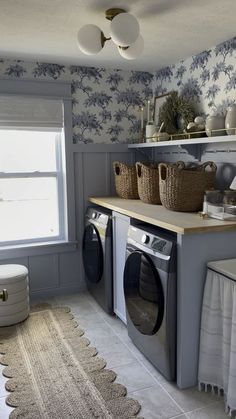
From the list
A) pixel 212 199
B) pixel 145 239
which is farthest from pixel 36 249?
pixel 212 199

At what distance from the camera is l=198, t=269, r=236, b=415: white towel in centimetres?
173

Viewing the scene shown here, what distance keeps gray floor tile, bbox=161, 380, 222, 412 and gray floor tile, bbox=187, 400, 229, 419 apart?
0.03 metres

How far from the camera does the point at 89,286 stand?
3.31 metres

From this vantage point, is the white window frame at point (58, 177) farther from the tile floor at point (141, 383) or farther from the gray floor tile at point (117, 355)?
the gray floor tile at point (117, 355)

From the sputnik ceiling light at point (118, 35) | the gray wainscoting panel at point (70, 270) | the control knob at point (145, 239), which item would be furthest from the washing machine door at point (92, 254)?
the sputnik ceiling light at point (118, 35)

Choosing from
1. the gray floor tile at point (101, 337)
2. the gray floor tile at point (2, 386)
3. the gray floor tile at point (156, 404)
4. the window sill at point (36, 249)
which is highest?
the window sill at point (36, 249)

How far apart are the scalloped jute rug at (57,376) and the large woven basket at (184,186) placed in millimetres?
1165

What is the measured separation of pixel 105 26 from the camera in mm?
2172

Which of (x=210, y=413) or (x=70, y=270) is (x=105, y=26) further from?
(x=210, y=413)

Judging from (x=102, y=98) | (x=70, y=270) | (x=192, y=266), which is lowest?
(x=70, y=270)

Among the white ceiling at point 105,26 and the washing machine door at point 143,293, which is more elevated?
the white ceiling at point 105,26

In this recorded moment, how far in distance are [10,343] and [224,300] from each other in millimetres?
1585

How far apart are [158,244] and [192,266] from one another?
0.22 meters

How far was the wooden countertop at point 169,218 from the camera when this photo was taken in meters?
1.84
